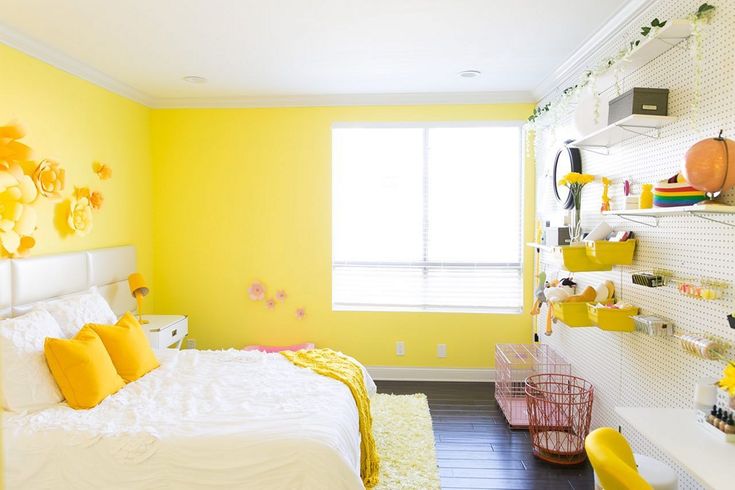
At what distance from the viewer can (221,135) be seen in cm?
477

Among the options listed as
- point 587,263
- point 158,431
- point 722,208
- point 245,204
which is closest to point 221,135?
point 245,204

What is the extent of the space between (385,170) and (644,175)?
2479 mm

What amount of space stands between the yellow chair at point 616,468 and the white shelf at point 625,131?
4.84 feet

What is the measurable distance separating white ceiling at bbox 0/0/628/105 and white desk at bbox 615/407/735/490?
2.12m

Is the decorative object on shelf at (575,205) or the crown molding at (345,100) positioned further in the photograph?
the crown molding at (345,100)

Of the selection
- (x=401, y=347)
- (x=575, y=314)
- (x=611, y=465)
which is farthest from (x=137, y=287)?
(x=611, y=465)

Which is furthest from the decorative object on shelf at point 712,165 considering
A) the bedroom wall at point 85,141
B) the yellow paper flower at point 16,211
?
the bedroom wall at point 85,141

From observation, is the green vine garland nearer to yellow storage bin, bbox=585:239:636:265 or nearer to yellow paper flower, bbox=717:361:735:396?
yellow storage bin, bbox=585:239:636:265

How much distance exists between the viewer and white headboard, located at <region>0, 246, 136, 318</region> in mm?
3012

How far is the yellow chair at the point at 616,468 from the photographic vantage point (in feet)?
5.28

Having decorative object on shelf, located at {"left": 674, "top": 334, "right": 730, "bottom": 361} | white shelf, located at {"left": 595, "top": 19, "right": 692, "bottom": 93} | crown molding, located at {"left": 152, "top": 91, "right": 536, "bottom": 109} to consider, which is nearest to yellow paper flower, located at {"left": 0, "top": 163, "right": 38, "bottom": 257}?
crown molding, located at {"left": 152, "top": 91, "right": 536, "bottom": 109}

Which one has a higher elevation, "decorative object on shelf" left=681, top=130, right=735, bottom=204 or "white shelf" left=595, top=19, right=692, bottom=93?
"white shelf" left=595, top=19, right=692, bottom=93

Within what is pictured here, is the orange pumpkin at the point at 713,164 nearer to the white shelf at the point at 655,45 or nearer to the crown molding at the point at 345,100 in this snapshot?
the white shelf at the point at 655,45

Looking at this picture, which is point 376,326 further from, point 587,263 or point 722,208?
point 722,208
